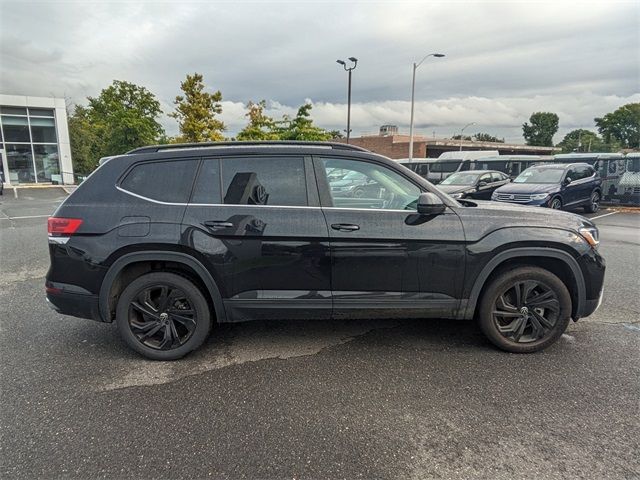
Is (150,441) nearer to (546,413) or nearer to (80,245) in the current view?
(80,245)

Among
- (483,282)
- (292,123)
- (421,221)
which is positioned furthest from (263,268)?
(292,123)

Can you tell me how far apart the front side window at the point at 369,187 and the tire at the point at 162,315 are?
1.49 m

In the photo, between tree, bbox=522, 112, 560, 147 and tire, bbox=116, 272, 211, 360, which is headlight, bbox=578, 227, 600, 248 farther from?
tree, bbox=522, 112, 560, 147

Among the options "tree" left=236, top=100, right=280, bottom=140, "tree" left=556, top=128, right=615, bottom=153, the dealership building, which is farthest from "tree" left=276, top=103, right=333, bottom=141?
"tree" left=556, top=128, right=615, bottom=153

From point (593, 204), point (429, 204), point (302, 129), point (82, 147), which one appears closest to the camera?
point (429, 204)

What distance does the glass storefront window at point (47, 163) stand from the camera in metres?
A: 28.4

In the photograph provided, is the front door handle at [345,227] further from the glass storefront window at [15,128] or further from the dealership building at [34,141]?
the glass storefront window at [15,128]

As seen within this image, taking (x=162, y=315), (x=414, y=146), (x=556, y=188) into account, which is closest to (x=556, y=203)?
(x=556, y=188)

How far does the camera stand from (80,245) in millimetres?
3133

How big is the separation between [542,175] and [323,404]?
41.7 ft

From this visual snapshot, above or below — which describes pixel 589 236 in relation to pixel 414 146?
below

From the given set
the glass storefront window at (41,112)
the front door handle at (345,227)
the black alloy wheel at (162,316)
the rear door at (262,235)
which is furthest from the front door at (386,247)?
the glass storefront window at (41,112)

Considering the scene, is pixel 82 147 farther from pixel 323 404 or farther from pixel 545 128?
pixel 545 128

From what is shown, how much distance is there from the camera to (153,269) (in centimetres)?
327
